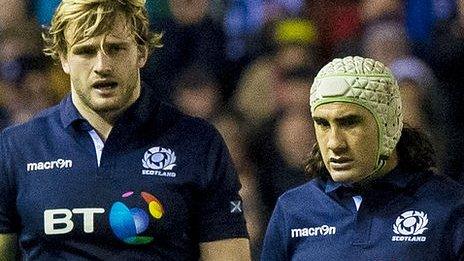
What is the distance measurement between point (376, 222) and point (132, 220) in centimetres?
73

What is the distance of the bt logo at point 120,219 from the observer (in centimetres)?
403

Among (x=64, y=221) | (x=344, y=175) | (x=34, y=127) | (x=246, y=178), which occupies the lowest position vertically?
(x=246, y=178)

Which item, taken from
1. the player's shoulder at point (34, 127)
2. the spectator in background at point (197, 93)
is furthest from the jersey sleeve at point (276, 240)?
the spectator in background at point (197, 93)

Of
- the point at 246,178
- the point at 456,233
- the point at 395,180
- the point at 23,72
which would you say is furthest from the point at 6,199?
the point at 23,72

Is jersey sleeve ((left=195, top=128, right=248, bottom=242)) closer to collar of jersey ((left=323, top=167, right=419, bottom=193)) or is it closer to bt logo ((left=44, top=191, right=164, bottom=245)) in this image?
bt logo ((left=44, top=191, right=164, bottom=245))

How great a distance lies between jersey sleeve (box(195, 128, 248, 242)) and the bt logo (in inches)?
5.6

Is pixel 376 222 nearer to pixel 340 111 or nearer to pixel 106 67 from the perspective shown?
pixel 340 111

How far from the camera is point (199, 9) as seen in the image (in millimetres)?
7453

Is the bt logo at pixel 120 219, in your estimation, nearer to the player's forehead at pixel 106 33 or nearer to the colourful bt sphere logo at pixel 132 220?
the colourful bt sphere logo at pixel 132 220

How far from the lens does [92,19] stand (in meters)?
4.04

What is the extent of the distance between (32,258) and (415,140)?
1.21m

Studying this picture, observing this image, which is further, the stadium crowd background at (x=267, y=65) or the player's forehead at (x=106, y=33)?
the stadium crowd background at (x=267, y=65)

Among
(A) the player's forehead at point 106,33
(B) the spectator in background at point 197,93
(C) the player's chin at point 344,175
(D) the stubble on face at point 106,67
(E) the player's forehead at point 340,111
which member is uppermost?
(A) the player's forehead at point 106,33

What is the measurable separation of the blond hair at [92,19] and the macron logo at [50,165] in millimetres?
328
